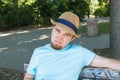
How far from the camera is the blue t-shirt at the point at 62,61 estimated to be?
3445 millimetres

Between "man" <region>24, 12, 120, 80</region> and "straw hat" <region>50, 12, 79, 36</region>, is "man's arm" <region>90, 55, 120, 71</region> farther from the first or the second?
"straw hat" <region>50, 12, 79, 36</region>

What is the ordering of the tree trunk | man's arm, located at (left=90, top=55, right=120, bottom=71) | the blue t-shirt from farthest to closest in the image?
the tree trunk
the blue t-shirt
man's arm, located at (left=90, top=55, right=120, bottom=71)

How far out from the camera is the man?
11.1 feet

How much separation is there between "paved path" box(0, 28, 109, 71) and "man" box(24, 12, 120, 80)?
5.26 m

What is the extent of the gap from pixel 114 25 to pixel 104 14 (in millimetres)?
14804

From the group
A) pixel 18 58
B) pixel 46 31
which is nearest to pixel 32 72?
pixel 18 58

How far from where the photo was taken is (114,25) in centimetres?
739

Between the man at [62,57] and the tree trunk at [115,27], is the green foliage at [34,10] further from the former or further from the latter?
the man at [62,57]

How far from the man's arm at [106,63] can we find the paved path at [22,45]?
17.8ft

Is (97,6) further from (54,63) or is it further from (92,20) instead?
(54,63)

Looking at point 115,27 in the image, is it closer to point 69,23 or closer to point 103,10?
point 69,23

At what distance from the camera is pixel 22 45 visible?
40.9 ft

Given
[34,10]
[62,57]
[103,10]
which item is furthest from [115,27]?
[103,10]

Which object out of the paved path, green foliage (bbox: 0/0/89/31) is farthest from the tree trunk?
green foliage (bbox: 0/0/89/31)
